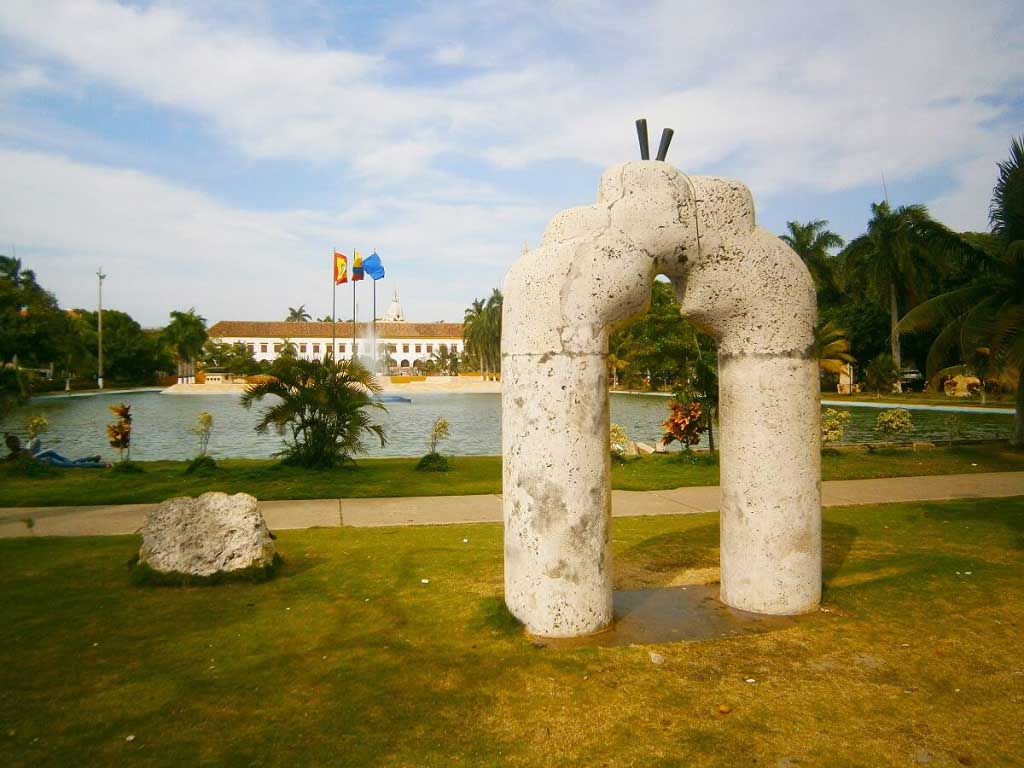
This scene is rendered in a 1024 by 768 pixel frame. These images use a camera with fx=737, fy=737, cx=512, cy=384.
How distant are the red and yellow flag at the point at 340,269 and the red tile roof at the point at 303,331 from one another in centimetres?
5579

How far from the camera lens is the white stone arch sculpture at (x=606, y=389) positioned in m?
4.36

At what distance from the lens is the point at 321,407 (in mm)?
12211

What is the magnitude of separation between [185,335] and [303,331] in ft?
101

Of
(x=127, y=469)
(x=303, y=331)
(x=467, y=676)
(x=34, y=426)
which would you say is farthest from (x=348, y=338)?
(x=467, y=676)

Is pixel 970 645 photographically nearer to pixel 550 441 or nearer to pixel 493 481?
pixel 550 441

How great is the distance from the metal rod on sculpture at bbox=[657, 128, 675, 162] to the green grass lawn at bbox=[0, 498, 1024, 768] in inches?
121

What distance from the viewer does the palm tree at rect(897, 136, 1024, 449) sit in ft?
41.4

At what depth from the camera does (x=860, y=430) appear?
21.3 m

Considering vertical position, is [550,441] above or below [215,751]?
above

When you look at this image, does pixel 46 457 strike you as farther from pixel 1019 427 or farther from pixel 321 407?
pixel 1019 427

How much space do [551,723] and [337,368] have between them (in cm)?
982

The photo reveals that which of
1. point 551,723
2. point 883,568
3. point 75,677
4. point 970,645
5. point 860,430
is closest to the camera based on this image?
point 551,723

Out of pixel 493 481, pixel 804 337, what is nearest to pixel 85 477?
pixel 493 481

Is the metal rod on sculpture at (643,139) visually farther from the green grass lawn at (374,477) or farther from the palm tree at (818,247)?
the palm tree at (818,247)
